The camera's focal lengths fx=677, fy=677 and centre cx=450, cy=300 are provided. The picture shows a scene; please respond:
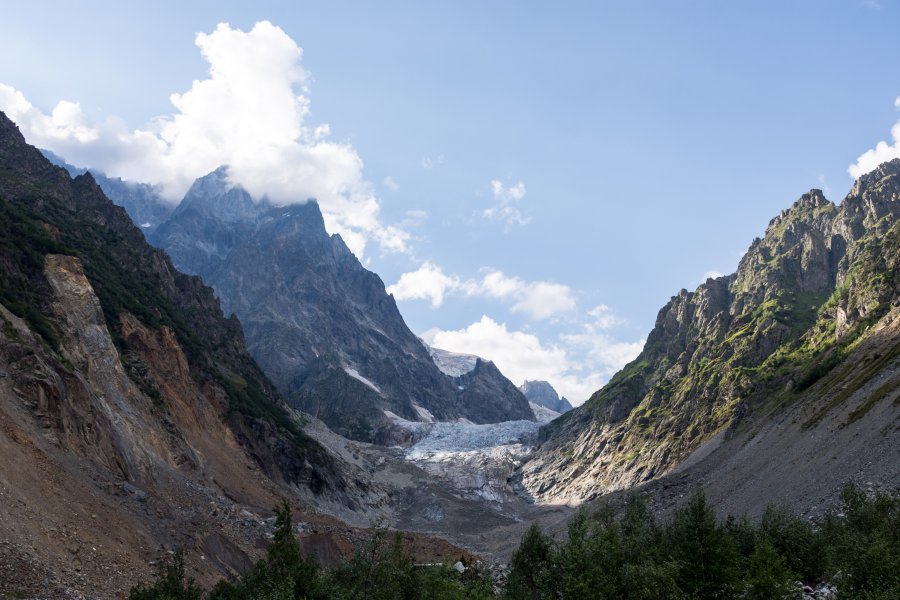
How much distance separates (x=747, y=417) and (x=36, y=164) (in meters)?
139

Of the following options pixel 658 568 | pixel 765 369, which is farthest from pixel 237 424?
pixel 765 369

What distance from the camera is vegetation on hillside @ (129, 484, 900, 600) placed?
109 feet

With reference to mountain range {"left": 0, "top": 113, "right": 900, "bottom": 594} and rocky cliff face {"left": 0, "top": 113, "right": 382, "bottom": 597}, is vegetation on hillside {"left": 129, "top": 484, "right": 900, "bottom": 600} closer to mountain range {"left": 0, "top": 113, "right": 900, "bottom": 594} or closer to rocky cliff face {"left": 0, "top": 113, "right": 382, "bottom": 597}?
rocky cliff face {"left": 0, "top": 113, "right": 382, "bottom": 597}

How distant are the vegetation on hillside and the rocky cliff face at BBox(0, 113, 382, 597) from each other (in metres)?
6.16

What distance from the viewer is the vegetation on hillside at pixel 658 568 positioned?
33156 millimetres

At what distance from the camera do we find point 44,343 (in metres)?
57.4

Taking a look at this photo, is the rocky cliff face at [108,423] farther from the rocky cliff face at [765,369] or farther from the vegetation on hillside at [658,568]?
the rocky cliff face at [765,369]

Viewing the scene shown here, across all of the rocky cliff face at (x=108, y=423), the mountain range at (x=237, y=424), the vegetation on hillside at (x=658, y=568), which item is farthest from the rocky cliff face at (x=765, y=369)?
the rocky cliff face at (x=108, y=423)

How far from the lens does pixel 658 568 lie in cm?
3444

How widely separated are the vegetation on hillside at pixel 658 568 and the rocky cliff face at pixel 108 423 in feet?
20.2

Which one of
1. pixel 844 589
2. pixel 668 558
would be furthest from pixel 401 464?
pixel 844 589

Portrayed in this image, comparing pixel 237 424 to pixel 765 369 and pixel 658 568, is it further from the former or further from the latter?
pixel 765 369

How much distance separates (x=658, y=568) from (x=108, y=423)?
151ft

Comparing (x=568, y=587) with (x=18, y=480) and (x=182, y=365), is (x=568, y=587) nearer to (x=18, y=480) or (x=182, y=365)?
(x=18, y=480)
